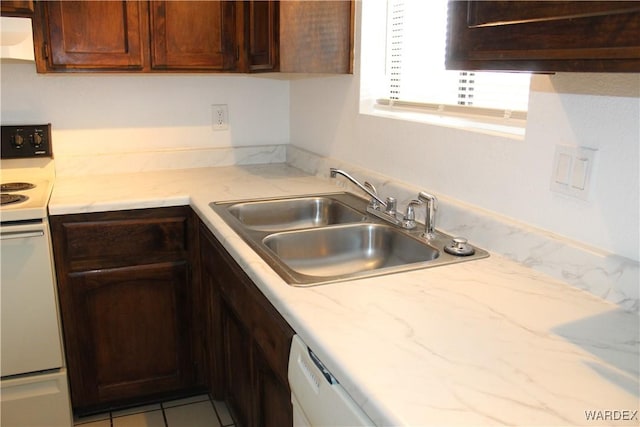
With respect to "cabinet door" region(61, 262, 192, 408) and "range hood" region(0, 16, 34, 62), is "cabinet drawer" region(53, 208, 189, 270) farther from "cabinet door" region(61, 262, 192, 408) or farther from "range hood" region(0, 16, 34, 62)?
"range hood" region(0, 16, 34, 62)

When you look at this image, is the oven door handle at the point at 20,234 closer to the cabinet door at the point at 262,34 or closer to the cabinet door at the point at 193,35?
the cabinet door at the point at 193,35

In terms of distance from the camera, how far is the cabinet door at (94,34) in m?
2.08

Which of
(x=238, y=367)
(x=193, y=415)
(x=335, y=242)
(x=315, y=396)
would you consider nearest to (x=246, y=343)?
(x=238, y=367)

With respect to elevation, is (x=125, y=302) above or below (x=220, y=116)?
below

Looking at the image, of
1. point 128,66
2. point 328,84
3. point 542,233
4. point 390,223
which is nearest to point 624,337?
point 542,233

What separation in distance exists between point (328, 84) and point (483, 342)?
1635 millimetres

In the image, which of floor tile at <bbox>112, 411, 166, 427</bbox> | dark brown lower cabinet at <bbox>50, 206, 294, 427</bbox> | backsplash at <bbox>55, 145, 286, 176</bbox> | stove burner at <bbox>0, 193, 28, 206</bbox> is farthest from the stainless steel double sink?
floor tile at <bbox>112, 411, 166, 427</bbox>

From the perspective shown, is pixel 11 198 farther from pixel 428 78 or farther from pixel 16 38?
pixel 428 78

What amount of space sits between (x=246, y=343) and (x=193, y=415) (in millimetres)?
820

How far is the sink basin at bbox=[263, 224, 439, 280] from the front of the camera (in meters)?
1.64

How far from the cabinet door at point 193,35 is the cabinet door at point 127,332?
86 cm

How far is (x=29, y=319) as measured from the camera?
186 centimetres

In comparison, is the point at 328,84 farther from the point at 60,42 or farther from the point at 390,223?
the point at 60,42

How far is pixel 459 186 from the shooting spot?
1632 millimetres
